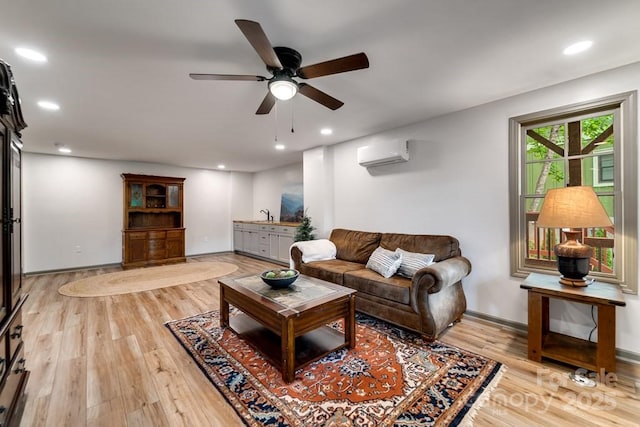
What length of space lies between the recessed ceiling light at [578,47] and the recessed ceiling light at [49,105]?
15.9ft

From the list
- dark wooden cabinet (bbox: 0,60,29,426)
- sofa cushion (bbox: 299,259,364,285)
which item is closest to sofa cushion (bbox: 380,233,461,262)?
sofa cushion (bbox: 299,259,364,285)

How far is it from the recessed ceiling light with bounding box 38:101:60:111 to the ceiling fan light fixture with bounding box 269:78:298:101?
2.70 meters

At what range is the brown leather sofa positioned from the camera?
8.04 ft

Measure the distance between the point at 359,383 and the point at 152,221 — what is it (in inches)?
252

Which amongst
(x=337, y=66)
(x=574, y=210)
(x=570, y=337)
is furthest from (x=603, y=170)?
(x=337, y=66)

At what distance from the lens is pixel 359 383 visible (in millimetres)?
1896

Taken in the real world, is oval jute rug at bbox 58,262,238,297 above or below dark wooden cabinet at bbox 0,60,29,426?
below

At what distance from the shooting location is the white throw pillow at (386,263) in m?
2.98

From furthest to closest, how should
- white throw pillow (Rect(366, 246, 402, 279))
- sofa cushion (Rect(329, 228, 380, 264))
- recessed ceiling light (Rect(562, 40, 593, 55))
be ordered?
sofa cushion (Rect(329, 228, 380, 264)), white throw pillow (Rect(366, 246, 402, 279)), recessed ceiling light (Rect(562, 40, 593, 55))

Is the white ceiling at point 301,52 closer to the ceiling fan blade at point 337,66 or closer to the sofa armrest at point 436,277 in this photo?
the ceiling fan blade at point 337,66

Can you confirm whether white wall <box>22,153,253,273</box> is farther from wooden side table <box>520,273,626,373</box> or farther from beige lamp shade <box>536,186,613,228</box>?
beige lamp shade <box>536,186,613,228</box>

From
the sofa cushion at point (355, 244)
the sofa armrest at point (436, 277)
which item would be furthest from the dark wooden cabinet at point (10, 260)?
the sofa cushion at point (355, 244)

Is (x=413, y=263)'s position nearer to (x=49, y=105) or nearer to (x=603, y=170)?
(x=603, y=170)

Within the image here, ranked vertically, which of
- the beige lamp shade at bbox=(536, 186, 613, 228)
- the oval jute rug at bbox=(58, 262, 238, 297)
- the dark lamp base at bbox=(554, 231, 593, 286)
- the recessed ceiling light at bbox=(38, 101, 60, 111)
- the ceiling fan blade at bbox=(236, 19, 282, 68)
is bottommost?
the oval jute rug at bbox=(58, 262, 238, 297)
